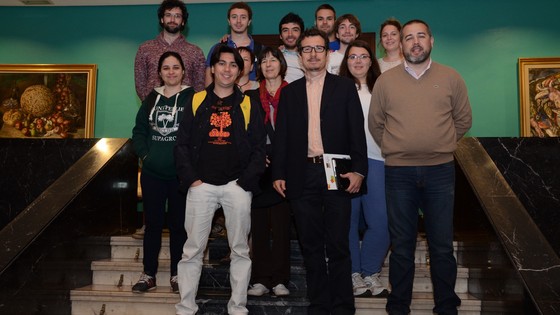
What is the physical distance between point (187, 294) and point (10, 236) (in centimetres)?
119

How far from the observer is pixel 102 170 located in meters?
4.78

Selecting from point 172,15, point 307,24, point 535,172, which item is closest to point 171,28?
point 172,15

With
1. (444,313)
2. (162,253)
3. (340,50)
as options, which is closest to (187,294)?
(162,253)

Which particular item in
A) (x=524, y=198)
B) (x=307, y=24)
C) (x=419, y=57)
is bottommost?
(x=524, y=198)

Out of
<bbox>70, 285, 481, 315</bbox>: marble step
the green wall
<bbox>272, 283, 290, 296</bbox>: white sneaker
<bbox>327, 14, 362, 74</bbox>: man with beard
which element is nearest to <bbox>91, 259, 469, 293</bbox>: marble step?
<bbox>70, 285, 481, 315</bbox>: marble step

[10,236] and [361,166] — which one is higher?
[361,166]

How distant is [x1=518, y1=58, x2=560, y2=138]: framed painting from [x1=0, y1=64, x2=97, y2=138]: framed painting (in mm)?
5454

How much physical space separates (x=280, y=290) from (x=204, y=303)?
518mm

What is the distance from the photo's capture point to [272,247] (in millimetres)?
4012

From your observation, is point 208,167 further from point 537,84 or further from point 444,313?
point 537,84

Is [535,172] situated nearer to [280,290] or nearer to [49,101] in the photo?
[280,290]

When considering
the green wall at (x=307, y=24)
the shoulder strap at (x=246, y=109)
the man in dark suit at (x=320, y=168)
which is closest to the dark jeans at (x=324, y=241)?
the man in dark suit at (x=320, y=168)

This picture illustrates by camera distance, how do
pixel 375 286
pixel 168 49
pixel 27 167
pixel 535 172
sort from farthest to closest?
pixel 27 167, pixel 535 172, pixel 168 49, pixel 375 286

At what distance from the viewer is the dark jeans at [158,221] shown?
4.10 m
